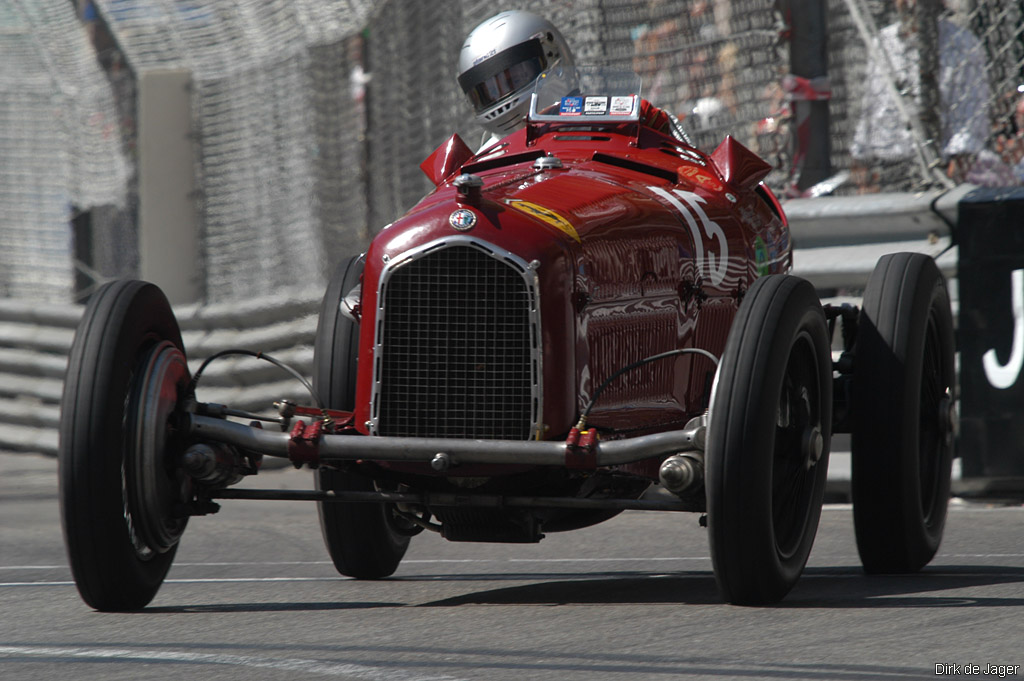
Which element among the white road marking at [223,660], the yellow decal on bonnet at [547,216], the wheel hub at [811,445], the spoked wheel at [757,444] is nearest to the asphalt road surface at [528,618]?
the white road marking at [223,660]

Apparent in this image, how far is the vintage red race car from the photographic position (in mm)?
4324

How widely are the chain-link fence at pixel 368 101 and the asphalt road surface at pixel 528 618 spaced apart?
6.88 feet

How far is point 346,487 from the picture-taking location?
Answer: 522 cm

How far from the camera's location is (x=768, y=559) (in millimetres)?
4293

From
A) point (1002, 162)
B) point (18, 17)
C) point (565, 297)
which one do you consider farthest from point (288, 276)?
point (565, 297)

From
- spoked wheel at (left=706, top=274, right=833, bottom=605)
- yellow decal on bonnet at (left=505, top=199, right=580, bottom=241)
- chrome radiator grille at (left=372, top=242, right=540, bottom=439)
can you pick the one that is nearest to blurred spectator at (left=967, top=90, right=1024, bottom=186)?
spoked wheel at (left=706, top=274, right=833, bottom=605)

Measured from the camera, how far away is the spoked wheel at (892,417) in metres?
5.01

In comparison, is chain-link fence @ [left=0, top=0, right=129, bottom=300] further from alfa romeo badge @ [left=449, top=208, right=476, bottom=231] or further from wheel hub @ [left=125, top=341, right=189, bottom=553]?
alfa romeo badge @ [left=449, top=208, right=476, bottom=231]

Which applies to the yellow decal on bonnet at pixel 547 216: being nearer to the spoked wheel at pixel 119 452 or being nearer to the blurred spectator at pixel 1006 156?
the spoked wheel at pixel 119 452

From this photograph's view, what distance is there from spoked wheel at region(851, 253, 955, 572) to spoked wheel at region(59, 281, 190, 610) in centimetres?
205

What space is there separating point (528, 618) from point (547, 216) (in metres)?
1.09

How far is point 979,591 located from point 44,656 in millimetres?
2522

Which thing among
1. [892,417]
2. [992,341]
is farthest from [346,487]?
[992,341]

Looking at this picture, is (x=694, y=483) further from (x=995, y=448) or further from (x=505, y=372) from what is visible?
(x=995, y=448)
